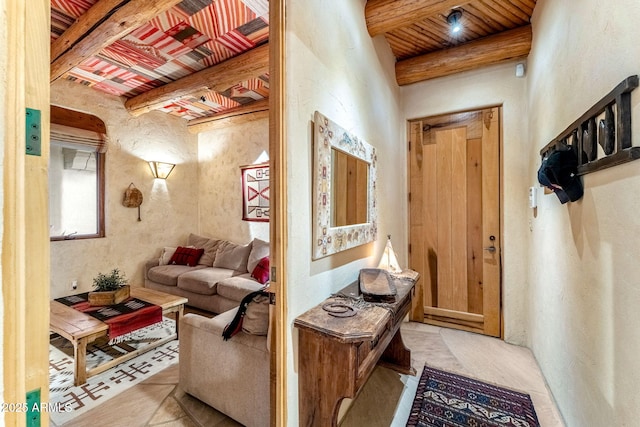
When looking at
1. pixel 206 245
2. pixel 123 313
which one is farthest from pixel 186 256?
pixel 123 313

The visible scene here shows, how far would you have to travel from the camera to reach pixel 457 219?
303 centimetres

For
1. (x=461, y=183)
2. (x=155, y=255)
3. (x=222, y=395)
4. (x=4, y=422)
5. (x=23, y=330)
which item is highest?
(x=461, y=183)

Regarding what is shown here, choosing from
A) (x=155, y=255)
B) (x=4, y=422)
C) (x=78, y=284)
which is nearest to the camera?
(x=4, y=422)

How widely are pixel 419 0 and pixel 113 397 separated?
3.65 m

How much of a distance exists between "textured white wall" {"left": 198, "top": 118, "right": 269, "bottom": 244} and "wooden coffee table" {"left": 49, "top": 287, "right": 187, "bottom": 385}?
1.88 metres

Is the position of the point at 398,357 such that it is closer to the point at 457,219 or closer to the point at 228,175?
the point at 457,219

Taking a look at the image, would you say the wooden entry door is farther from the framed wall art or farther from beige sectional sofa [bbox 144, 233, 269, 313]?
the framed wall art

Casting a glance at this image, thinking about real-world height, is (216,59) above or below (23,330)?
above

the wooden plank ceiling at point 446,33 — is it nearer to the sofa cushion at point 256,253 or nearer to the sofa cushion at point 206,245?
the sofa cushion at point 256,253

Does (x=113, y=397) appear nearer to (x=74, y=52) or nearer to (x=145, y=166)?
(x=74, y=52)

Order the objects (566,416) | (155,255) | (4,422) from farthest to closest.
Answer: (155,255) < (566,416) < (4,422)

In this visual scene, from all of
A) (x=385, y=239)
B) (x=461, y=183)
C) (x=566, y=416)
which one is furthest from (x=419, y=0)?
(x=566, y=416)

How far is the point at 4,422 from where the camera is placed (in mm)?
495

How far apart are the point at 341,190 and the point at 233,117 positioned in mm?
3441
